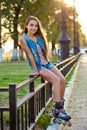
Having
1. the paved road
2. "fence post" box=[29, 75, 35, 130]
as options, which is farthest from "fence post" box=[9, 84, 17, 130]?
the paved road

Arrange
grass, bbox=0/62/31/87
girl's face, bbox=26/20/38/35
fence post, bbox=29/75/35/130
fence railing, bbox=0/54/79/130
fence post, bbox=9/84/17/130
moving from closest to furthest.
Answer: fence post, bbox=9/84/17/130 → fence railing, bbox=0/54/79/130 → fence post, bbox=29/75/35/130 → girl's face, bbox=26/20/38/35 → grass, bbox=0/62/31/87

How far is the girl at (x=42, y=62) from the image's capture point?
7.23 m

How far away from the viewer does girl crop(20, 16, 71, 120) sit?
7230mm

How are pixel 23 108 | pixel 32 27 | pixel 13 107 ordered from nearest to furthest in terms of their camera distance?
pixel 13 107 < pixel 23 108 < pixel 32 27

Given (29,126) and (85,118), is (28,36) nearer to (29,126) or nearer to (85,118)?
(29,126)

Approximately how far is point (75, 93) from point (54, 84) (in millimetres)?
8116

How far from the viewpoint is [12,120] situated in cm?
548

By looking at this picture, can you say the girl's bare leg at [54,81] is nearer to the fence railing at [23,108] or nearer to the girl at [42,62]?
the girl at [42,62]

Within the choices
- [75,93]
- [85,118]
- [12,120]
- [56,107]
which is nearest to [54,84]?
[56,107]

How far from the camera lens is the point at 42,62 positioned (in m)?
7.29

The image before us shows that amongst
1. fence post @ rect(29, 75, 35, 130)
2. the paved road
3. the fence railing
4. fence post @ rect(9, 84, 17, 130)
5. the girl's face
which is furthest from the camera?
the paved road

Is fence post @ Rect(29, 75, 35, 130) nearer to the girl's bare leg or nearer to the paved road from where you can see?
the girl's bare leg

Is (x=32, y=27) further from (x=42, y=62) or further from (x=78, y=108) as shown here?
(x=78, y=108)

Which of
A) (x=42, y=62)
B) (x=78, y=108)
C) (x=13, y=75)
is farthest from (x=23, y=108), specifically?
(x=13, y=75)
